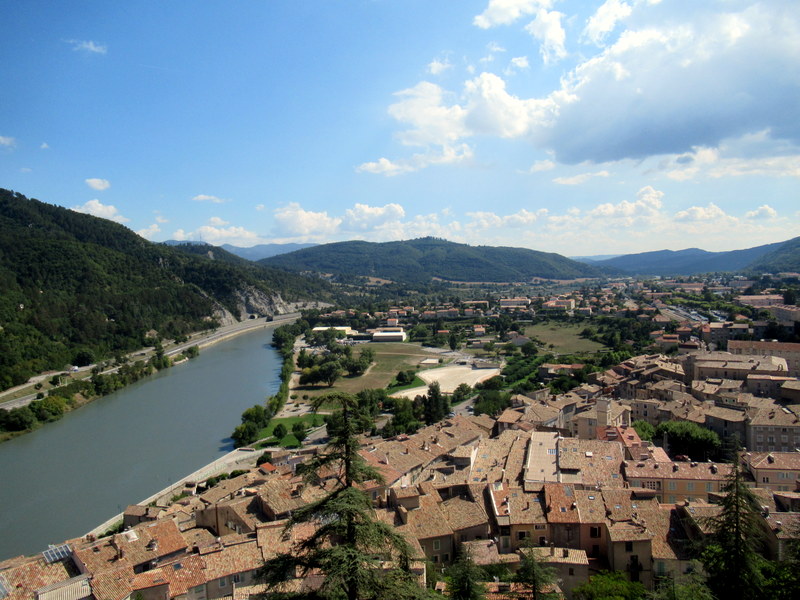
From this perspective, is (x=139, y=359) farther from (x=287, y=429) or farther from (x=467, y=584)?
(x=467, y=584)

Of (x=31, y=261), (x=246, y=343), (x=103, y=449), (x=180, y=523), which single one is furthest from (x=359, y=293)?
(x=180, y=523)

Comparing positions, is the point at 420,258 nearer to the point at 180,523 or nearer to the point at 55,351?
the point at 55,351

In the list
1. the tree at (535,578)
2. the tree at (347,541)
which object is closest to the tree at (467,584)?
the tree at (535,578)

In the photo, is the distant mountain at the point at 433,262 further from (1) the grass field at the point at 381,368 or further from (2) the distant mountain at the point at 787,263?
(1) the grass field at the point at 381,368

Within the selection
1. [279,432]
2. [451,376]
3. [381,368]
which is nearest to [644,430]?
[279,432]

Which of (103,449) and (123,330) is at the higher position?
(123,330)
